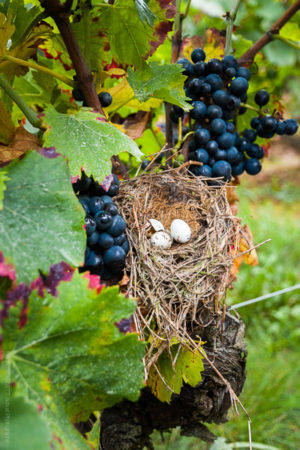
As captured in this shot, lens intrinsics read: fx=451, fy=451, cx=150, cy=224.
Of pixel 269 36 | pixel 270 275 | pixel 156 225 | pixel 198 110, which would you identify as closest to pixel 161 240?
pixel 156 225

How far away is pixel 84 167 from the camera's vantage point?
656 millimetres

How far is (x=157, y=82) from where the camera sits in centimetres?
80

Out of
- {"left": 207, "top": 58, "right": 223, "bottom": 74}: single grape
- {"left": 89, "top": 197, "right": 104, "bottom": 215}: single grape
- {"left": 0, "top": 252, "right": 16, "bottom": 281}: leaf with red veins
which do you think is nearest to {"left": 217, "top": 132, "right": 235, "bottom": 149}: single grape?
{"left": 207, "top": 58, "right": 223, "bottom": 74}: single grape

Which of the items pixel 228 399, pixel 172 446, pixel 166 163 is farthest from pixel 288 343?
pixel 166 163

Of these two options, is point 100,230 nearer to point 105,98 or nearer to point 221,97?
point 105,98

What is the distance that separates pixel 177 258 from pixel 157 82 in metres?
0.34

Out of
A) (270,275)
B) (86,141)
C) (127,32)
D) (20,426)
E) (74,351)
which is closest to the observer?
(20,426)

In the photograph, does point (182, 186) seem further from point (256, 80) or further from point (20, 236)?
point (20, 236)

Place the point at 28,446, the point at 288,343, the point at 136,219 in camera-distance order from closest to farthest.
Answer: the point at 28,446 → the point at 136,219 → the point at 288,343

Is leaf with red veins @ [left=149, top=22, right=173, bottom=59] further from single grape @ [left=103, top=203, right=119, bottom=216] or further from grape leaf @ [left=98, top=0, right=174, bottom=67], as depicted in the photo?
single grape @ [left=103, top=203, right=119, bottom=216]

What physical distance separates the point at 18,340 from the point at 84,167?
267 mm

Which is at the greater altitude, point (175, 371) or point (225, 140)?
point (225, 140)

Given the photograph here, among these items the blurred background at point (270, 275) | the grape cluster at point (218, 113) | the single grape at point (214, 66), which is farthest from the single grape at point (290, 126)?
the single grape at point (214, 66)

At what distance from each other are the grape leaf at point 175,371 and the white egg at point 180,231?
236mm
